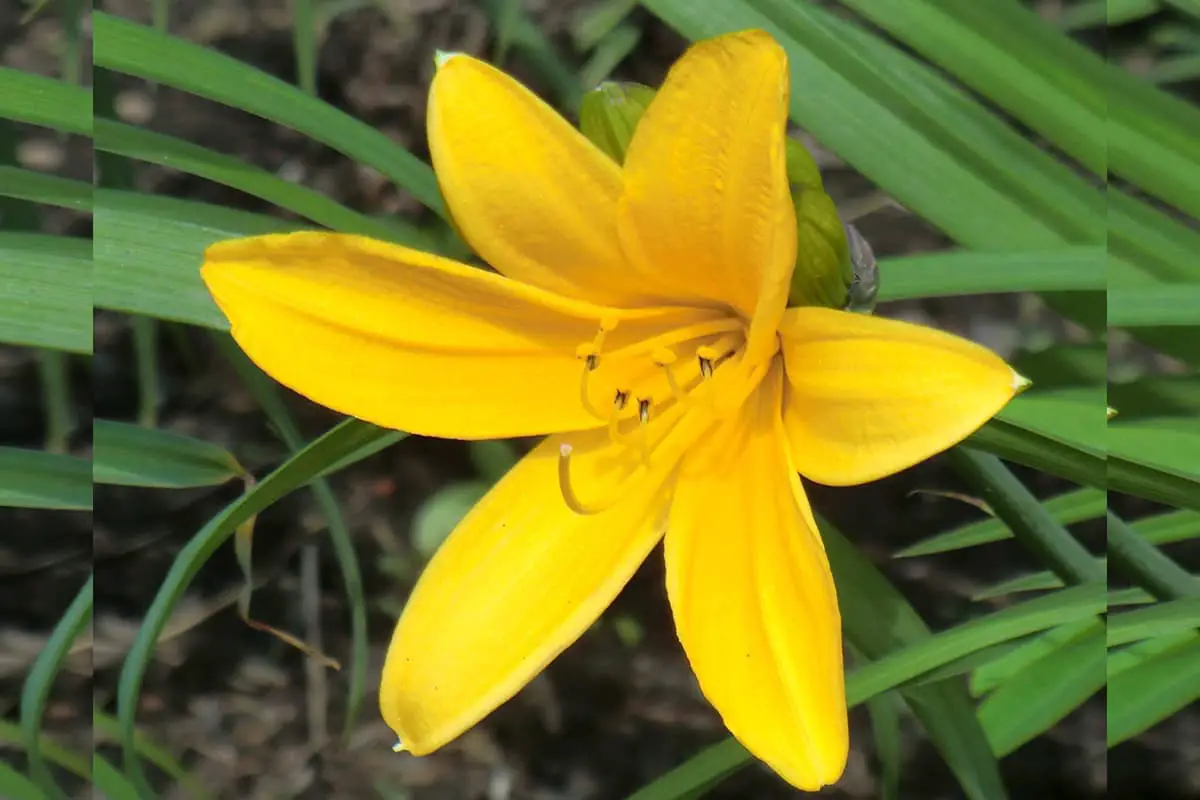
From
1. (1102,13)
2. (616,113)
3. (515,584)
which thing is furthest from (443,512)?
(1102,13)

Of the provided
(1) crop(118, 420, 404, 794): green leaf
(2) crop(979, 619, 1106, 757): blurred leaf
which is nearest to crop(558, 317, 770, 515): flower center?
(1) crop(118, 420, 404, 794): green leaf

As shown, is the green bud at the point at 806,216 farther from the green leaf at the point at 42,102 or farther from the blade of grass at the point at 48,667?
the blade of grass at the point at 48,667

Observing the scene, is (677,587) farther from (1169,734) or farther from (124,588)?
(124,588)

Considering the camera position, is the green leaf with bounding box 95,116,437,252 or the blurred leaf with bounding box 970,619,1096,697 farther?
the blurred leaf with bounding box 970,619,1096,697

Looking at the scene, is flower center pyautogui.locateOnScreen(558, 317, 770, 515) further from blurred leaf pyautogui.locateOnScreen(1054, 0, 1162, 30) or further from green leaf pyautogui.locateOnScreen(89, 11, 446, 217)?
blurred leaf pyautogui.locateOnScreen(1054, 0, 1162, 30)

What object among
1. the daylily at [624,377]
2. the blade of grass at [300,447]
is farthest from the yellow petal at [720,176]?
the blade of grass at [300,447]

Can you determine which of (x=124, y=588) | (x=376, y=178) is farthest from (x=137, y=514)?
(x=376, y=178)
